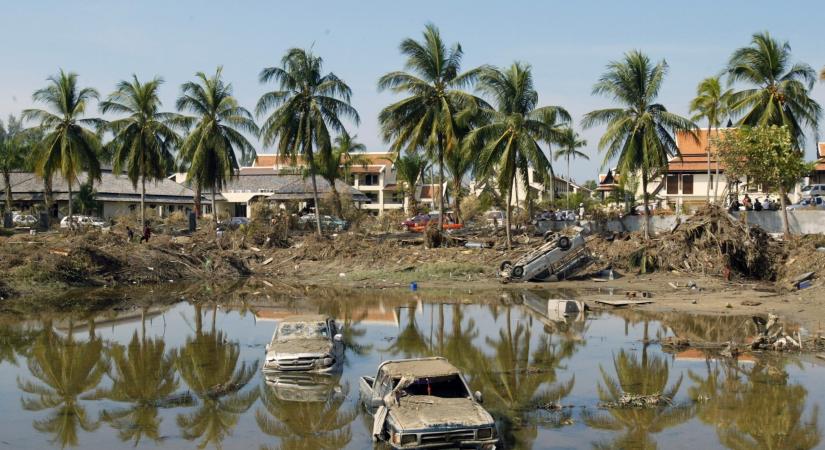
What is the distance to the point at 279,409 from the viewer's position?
47.8 ft

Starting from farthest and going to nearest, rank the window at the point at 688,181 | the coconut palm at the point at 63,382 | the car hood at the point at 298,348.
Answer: the window at the point at 688,181 → the car hood at the point at 298,348 → the coconut palm at the point at 63,382

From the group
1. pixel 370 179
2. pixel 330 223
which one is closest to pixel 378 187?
pixel 370 179

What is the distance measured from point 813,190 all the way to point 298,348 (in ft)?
171

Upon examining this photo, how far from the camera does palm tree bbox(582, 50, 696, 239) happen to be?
133 ft

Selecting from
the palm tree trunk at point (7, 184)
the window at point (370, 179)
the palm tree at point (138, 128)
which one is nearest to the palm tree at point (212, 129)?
the palm tree at point (138, 128)

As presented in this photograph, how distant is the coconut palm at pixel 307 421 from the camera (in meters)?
12.6

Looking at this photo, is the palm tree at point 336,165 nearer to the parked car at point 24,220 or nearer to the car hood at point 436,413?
the parked car at point 24,220

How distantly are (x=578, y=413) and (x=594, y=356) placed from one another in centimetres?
548

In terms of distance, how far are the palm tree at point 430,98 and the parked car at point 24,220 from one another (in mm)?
29113

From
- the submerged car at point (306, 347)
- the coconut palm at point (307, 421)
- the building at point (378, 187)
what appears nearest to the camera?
the coconut palm at point (307, 421)

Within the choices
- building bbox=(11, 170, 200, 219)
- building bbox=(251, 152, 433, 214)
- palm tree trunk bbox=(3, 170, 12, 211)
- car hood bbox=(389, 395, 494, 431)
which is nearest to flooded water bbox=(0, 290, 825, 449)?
car hood bbox=(389, 395, 494, 431)

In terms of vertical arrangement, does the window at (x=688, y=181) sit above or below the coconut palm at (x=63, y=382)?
above

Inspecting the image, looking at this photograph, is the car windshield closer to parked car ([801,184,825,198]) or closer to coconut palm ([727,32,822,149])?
coconut palm ([727,32,822,149])

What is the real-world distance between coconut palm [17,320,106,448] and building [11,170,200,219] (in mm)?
43854
